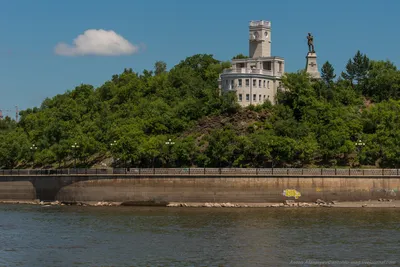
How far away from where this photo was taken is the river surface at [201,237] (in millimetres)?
55312

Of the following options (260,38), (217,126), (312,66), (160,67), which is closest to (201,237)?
(217,126)

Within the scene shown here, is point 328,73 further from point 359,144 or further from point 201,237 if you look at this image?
point 201,237

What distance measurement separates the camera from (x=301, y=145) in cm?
9850

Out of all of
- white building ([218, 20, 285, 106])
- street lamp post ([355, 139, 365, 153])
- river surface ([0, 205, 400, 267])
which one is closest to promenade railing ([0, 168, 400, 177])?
river surface ([0, 205, 400, 267])

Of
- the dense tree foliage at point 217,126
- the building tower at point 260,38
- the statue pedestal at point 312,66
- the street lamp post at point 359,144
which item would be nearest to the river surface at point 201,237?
the street lamp post at point 359,144

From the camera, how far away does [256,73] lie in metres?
112

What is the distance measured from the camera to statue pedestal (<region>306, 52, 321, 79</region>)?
11800cm

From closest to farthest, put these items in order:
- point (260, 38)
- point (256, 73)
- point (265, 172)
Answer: point (265, 172)
point (256, 73)
point (260, 38)

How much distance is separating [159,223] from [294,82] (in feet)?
148

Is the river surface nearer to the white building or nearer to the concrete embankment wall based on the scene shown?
the concrete embankment wall

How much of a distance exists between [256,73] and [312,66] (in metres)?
11.0

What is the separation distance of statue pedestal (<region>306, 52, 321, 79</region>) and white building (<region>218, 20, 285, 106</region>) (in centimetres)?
407

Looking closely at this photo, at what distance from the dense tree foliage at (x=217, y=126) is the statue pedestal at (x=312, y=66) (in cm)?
181

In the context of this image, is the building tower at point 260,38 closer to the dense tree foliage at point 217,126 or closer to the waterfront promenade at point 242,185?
the dense tree foliage at point 217,126
